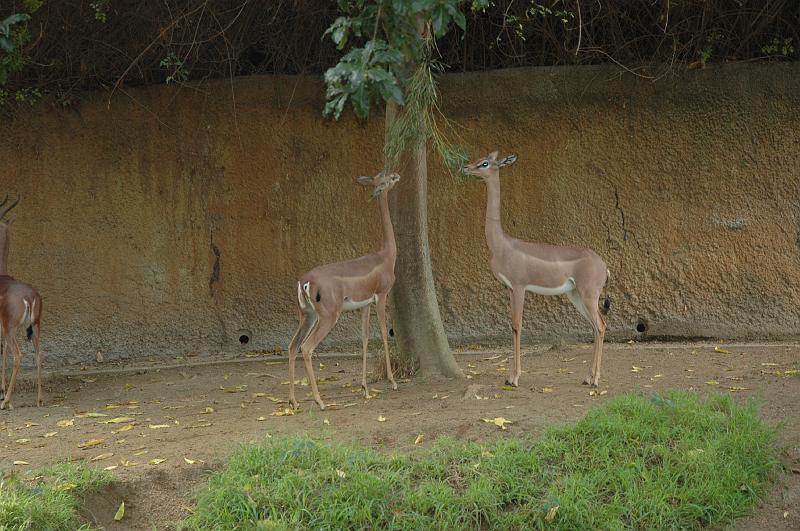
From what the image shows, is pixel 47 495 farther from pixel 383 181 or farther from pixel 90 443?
pixel 383 181

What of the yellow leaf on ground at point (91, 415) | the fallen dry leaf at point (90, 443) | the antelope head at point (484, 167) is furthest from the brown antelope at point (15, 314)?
the antelope head at point (484, 167)

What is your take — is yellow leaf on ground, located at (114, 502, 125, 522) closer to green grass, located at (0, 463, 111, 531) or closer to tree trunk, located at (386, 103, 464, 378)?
green grass, located at (0, 463, 111, 531)

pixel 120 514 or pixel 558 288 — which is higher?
pixel 558 288

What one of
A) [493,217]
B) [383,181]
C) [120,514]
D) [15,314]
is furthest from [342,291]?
[15,314]

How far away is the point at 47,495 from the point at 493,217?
388 cm

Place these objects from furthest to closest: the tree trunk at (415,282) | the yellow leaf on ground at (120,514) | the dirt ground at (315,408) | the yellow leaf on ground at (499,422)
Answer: the tree trunk at (415,282), the yellow leaf on ground at (499,422), the dirt ground at (315,408), the yellow leaf on ground at (120,514)

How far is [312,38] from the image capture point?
10.4 m

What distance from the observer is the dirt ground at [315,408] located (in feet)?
18.5

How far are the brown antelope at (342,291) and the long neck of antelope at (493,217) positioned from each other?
74 centimetres

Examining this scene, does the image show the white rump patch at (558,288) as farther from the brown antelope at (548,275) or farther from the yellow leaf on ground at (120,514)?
the yellow leaf on ground at (120,514)

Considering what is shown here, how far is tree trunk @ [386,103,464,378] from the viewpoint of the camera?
7.61 meters


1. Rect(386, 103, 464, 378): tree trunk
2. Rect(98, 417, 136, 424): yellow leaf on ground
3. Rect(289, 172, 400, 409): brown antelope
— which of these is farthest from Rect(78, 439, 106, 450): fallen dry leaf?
Rect(386, 103, 464, 378): tree trunk

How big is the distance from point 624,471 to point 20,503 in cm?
336

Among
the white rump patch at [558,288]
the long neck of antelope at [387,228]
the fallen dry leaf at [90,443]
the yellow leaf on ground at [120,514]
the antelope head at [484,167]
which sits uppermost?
the antelope head at [484,167]
